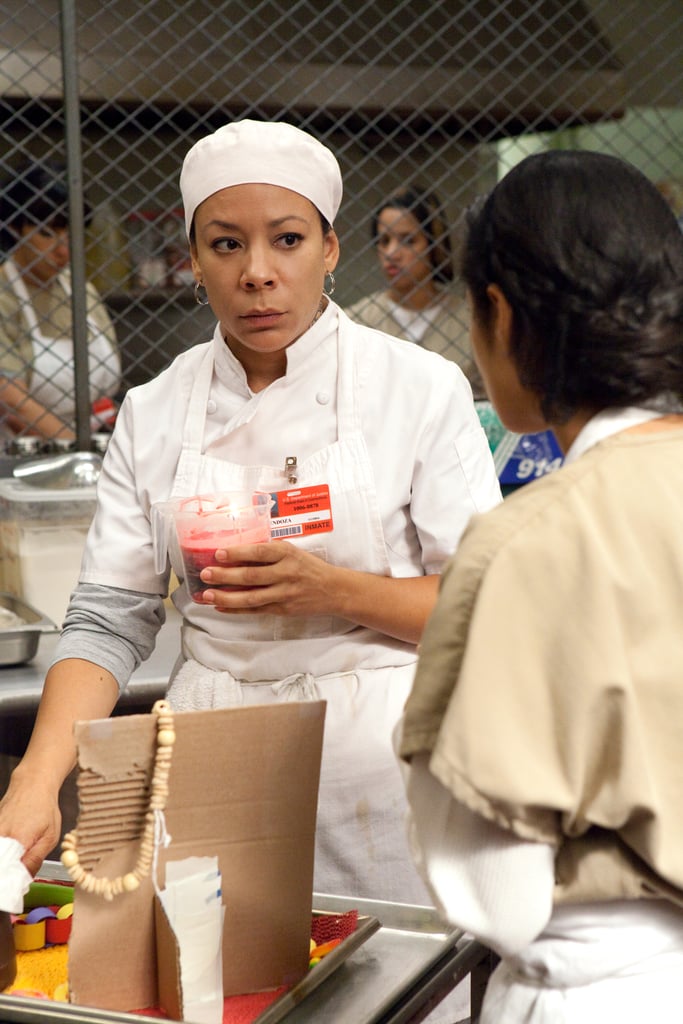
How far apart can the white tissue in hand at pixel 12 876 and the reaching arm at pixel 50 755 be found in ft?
0.13

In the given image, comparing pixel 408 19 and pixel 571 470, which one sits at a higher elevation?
pixel 408 19

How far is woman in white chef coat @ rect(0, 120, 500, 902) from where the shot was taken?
1.44 meters

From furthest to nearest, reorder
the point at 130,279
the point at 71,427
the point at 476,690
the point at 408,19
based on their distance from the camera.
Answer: the point at 130,279 → the point at 408,19 → the point at 71,427 → the point at 476,690

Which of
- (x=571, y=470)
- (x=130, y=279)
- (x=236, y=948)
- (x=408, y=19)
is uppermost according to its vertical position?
(x=408, y=19)

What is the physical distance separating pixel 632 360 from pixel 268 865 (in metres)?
0.53

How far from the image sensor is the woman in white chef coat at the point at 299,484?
144cm

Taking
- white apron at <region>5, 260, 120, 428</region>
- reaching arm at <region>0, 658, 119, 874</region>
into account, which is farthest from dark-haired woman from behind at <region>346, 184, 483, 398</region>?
reaching arm at <region>0, 658, 119, 874</region>

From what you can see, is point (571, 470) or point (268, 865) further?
point (268, 865)

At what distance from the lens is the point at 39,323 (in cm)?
274

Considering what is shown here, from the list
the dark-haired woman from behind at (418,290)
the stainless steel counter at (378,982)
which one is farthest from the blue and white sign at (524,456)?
the stainless steel counter at (378,982)

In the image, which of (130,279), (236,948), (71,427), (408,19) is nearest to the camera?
(236,948)

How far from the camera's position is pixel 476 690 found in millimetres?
794

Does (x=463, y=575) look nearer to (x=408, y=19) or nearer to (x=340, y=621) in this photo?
(x=340, y=621)

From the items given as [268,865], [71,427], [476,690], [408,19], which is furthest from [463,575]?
[408,19]
